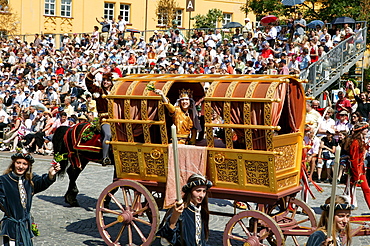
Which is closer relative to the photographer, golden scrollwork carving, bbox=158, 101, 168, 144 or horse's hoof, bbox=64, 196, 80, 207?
golden scrollwork carving, bbox=158, 101, 168, 144

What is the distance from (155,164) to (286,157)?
1884 millimetres

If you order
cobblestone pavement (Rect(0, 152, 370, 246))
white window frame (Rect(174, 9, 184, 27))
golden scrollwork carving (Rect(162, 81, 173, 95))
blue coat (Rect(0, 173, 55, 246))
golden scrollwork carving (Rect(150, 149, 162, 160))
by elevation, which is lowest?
cobblestone pavement (Rect(0, 152, 370, 246))

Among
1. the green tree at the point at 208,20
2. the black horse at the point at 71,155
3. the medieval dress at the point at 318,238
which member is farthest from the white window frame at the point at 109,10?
the medieval dress at the point at 318,238

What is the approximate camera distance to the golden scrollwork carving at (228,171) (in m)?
8.59

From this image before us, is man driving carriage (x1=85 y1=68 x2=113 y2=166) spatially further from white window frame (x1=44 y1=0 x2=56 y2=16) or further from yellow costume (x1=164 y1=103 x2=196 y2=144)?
white window frame (x1=44 y1=0 x2=56 y2=16)

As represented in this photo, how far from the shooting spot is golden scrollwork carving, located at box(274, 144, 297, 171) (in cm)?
848

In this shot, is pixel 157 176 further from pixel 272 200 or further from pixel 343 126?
pixel 343 126

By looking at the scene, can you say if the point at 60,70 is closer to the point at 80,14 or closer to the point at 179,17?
the point at 80,14

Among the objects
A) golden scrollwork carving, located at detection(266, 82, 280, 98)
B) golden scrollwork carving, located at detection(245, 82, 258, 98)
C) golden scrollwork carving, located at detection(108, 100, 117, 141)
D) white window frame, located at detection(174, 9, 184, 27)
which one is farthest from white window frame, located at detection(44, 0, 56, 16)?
golden scrollwork carving, located at detection(266, 82, 280, 98)

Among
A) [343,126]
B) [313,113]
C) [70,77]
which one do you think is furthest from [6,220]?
[70,77]

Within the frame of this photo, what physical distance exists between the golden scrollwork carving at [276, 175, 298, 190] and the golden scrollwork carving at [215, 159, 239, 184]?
0.55m

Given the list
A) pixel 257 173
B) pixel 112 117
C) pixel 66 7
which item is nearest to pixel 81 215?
pixel 112 117

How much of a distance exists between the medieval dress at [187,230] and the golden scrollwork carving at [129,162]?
9.80 feet

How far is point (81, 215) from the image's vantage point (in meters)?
11.4
